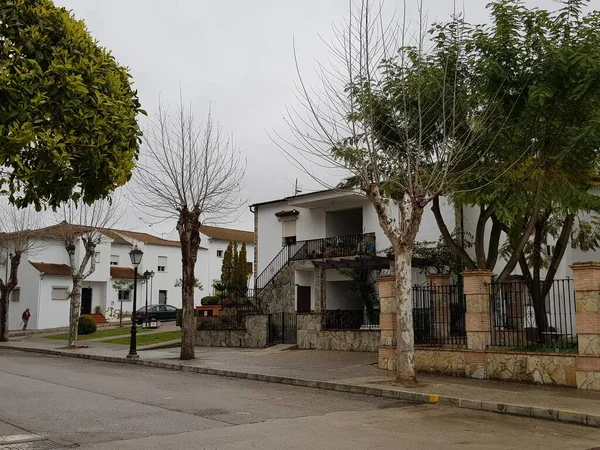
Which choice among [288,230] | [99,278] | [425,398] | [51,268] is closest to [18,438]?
[425,398]

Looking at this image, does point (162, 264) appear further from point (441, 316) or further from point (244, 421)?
point (244, 421)

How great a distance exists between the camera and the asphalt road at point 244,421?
8.35 meters

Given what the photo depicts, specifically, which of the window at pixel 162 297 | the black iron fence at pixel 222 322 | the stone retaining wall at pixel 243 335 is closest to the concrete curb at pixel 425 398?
the stone retaining wall at pixel 243 335

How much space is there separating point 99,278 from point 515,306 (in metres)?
38.6

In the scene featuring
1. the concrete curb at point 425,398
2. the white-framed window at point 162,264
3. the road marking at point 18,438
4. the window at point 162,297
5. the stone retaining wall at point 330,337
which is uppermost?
the white-framed window at point 162,264

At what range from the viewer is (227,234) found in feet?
203

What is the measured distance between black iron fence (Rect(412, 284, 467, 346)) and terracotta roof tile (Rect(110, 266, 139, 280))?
36.1 m

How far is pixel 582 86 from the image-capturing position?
581 inches

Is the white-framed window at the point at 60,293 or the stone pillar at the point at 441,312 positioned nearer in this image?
the stone pillar at the point at 441,312

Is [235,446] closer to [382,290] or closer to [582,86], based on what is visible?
[382,290]

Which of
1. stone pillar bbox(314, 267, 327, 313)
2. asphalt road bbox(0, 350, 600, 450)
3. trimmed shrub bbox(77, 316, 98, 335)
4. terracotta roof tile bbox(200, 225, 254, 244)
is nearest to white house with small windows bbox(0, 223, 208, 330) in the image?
terracotta roof tile bbox(200, 225, 254, 244)

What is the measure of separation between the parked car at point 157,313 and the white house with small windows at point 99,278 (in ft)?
6.53

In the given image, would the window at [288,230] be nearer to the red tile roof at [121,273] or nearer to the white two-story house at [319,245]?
the white two-story house at [319,245]

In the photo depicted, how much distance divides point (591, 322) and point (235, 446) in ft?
27.8
